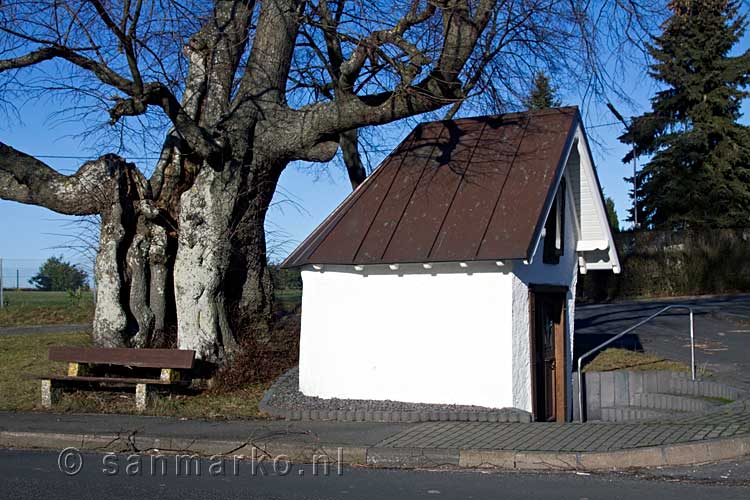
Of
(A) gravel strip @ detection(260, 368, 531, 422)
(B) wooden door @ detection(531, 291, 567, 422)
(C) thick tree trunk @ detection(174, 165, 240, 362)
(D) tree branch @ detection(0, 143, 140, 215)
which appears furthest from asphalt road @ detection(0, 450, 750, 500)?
(D) tree branch @ detection(0, 143, 140, 215)

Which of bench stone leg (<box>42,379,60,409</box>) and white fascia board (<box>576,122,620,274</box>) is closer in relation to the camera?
bench stone leg (<box>42,379,60,409</box>)

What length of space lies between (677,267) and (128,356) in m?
27.4

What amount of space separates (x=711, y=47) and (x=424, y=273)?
106ft

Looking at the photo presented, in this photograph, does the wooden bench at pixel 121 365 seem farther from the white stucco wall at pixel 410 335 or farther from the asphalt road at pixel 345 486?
the asphalt road at pixel 345 486

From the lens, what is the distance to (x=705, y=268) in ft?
111

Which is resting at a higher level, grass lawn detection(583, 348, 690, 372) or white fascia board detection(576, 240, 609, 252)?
white fascia board detection(576, 240, 609, 252)

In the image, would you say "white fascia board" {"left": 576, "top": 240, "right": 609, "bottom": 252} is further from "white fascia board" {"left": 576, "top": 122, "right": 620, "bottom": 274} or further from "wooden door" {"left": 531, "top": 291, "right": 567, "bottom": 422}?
"wooden door" {"left": 531, "top": 291, "right": 567, "bottom": 422}

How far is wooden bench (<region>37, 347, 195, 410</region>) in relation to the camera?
12.3 m

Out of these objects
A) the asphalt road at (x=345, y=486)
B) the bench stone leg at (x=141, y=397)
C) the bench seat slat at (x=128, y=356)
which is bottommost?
the asphalt road at (x=345, y=486)

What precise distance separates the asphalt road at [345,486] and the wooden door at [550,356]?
17.9 feet

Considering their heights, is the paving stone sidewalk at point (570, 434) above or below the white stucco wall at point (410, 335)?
below

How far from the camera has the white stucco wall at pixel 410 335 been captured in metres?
11.7

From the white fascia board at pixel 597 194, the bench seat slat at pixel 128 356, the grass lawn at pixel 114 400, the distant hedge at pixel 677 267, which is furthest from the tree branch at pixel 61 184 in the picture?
the distant hedge at pixel 677 267

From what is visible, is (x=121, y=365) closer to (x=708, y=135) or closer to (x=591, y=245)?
(x=591, y=245)
